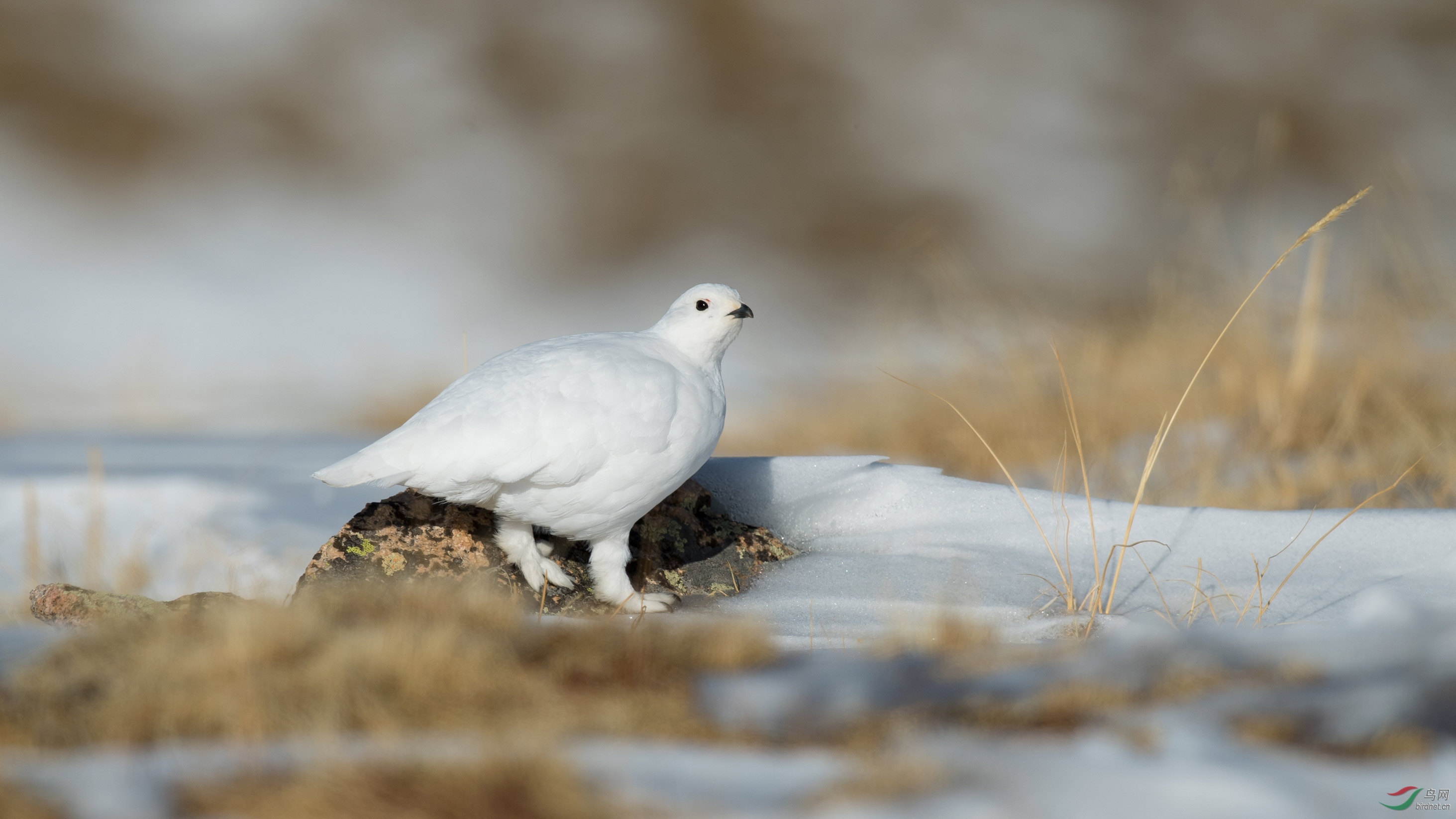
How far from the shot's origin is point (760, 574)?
3332 mm

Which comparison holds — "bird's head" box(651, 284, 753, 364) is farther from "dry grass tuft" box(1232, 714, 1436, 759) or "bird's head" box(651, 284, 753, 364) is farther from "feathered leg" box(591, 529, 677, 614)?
"dry grass tuft" box(1232, 714, 1436, 759)

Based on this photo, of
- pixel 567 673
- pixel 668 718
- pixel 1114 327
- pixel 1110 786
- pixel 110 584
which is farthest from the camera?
pixel 1114 327

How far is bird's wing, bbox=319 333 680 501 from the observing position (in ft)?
8.52

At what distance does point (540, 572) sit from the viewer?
117 inches

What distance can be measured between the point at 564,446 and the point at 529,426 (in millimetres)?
99

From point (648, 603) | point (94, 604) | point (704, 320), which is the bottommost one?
point (648, 603)

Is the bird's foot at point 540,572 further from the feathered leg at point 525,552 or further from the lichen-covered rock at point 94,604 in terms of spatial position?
the lichen-covered rock at point 94,604

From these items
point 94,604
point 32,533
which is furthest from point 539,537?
point 32,533

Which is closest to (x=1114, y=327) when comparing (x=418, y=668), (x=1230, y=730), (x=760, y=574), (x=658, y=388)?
(x=760, y=574)

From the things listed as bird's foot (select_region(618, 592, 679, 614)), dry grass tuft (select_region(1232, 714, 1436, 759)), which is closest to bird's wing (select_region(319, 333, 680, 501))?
bird's foot (select_region(618, 592, 679, 614))

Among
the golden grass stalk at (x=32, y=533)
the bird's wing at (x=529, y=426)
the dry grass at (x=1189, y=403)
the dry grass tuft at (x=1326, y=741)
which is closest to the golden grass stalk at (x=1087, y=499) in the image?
the dry grass tuft at (x=1326, y=741)

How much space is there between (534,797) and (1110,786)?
0.76m

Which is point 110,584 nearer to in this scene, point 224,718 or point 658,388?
point 658,388

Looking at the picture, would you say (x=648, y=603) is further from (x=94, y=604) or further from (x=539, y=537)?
(x=94, y=604)
